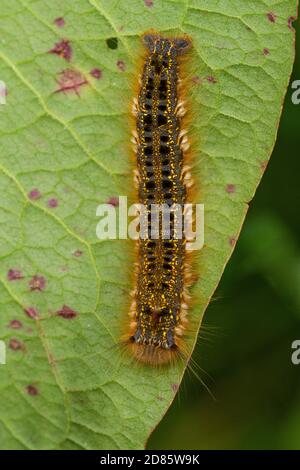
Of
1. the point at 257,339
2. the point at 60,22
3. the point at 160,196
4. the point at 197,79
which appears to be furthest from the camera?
the point at 257,339

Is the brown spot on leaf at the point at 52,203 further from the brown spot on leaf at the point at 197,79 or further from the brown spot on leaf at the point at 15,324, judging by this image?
the brown spot on leaf at the point at 197,79

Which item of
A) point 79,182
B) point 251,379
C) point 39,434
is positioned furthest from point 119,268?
point 251,379

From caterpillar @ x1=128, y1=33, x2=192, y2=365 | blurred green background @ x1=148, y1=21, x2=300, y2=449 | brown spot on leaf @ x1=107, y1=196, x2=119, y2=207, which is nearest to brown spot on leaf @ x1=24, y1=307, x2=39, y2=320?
caterpillar @ x1=128, y1=33, x2=192, y2=365

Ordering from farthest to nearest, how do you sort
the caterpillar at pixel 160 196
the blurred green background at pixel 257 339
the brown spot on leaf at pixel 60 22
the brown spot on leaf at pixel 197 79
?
the blurred green background at pixel 257 339, the caterpillar at pixel 160 196, the brown spot on leaf at pixel 197 79, the brown spot on leaf at pixel 60 22

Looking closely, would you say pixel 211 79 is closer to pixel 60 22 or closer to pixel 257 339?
pixel 60 22

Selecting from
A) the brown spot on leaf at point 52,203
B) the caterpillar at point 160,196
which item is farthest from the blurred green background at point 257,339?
the brown spot on leaf at point 52,203

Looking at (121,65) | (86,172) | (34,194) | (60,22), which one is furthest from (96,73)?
(34,194)
